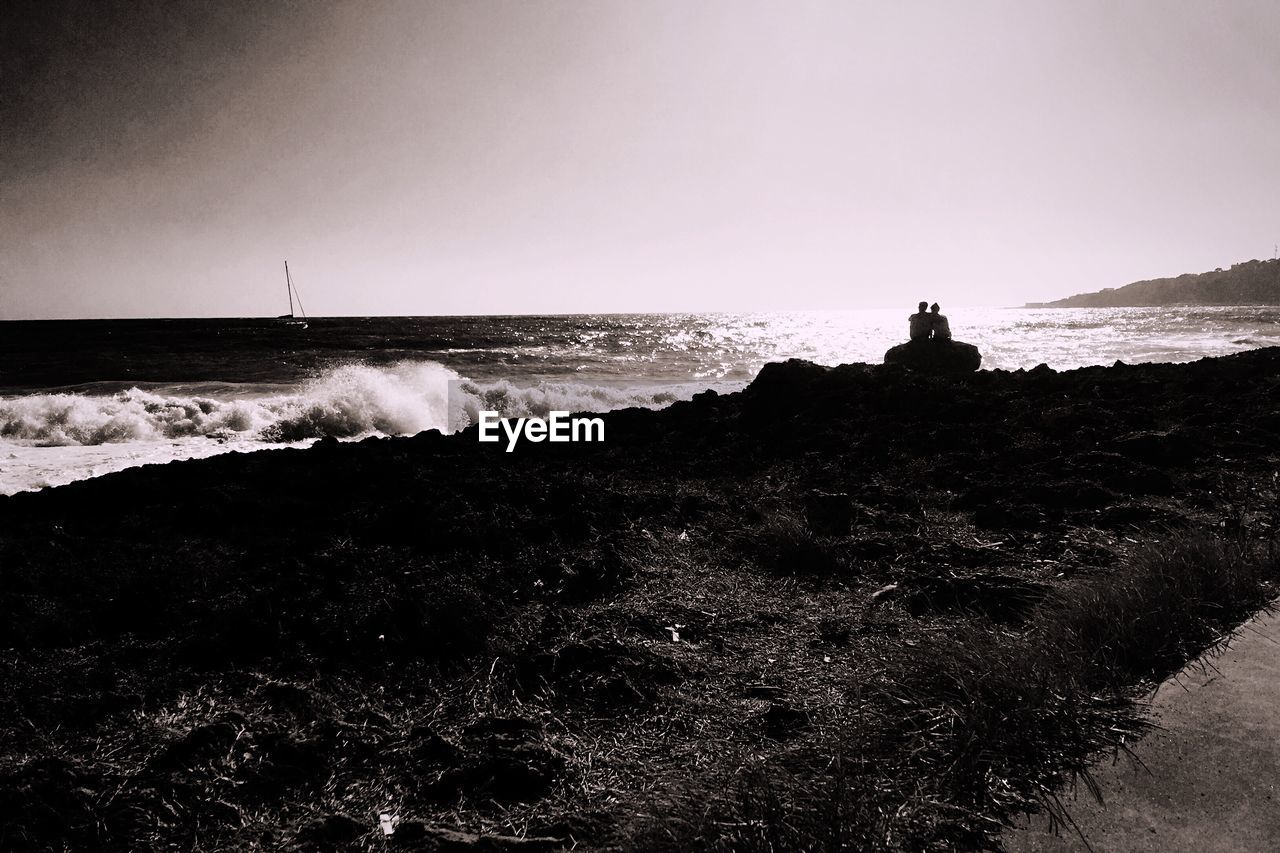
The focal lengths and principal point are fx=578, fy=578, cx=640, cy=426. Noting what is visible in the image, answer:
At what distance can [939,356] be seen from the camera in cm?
1257

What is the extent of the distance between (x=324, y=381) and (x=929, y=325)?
62.8 feet

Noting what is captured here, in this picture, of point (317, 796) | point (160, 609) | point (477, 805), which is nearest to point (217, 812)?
point (317, 796)

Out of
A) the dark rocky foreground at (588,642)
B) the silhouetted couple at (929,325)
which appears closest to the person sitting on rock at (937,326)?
the silhouetted couple at (929,325)

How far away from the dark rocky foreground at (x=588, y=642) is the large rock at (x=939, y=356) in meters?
6.72

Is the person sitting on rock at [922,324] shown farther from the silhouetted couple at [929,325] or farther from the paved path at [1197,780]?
the paved path at [1197,780]

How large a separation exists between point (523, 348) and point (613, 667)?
4283 centimetres

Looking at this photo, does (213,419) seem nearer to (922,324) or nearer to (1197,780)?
(1197,780)

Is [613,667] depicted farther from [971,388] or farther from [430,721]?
[971,388]

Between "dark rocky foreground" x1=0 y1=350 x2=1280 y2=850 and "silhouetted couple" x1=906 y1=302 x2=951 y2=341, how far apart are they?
23.9 feet

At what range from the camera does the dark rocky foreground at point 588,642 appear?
1973mm

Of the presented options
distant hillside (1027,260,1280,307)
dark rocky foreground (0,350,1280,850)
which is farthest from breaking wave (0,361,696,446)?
distant hillside (1027,260,1280,307)

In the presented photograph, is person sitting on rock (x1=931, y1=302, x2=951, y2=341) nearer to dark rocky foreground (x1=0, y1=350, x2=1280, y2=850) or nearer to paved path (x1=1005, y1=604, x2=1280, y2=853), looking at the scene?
dark rocky foreground (x1=0, y1=350, x2=1280, y2=850)

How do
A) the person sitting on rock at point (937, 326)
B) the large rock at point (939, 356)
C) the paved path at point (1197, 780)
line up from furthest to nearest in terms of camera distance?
the person sitting on rock at point (937, 326) < the large rock at point (939, 356) < the paved path at point (1197, 780)

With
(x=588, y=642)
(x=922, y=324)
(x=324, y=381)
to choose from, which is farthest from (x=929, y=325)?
(x=324, y=381)
